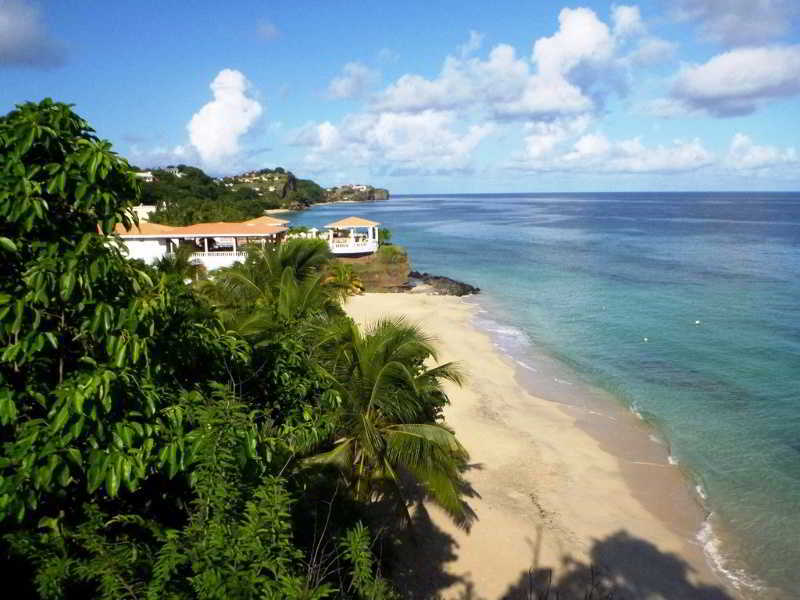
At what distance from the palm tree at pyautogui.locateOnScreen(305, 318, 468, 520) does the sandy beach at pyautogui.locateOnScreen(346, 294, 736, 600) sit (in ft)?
6.49

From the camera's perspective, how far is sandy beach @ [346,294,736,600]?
10.4 meters

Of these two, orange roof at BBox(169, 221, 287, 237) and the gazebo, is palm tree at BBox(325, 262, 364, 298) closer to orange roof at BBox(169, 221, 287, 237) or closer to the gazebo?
the gazebo

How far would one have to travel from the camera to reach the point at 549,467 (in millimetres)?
14906

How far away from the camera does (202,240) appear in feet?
109

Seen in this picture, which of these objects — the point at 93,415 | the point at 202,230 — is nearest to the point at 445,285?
the point at 202,230

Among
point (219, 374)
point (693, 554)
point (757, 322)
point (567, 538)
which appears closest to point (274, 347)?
point (219, 374)

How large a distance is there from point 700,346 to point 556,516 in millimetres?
17867

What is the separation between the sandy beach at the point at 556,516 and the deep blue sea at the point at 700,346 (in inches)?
36.9

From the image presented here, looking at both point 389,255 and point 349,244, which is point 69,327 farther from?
point 349,244

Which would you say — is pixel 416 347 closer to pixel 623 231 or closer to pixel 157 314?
pixel 157 314

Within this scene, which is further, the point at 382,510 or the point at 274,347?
the point at 382,510

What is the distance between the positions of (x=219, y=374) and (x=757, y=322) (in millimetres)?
32911

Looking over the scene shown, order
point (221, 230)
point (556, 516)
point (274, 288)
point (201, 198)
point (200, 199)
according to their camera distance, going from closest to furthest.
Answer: point (556, 516), point (274, 288), point (221, 230), point (200, 199), point (201, 198)

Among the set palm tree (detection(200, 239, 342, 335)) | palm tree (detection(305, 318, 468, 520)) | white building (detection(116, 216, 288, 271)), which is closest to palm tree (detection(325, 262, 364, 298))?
white building (detection(116, 216, 288, 271))
